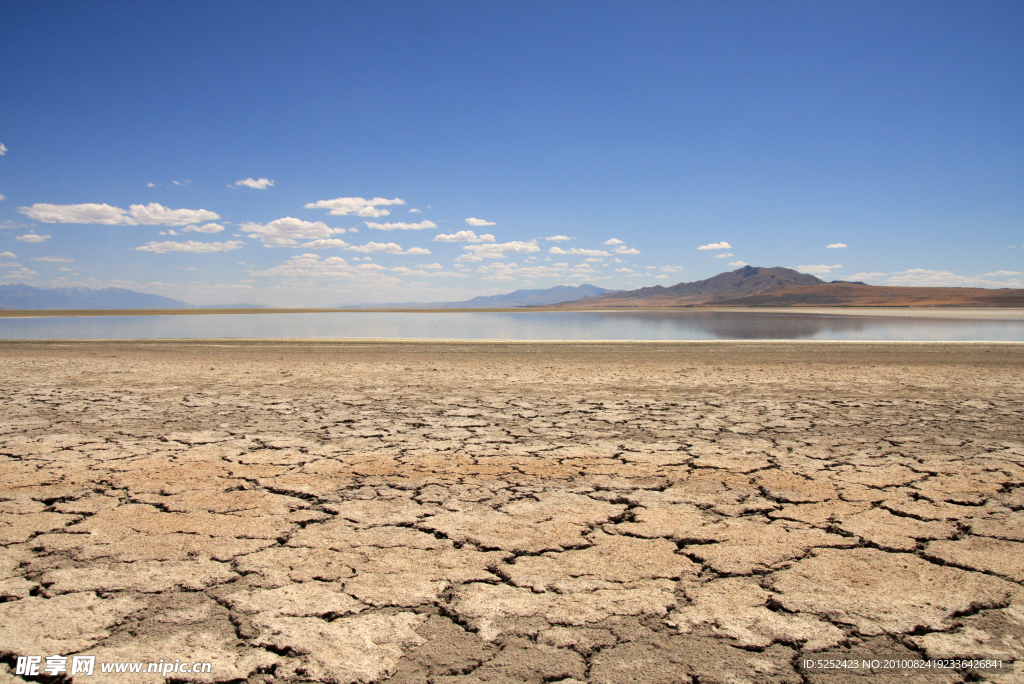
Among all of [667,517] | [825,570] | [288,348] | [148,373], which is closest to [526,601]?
[667,517]

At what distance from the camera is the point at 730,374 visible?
29.9ft

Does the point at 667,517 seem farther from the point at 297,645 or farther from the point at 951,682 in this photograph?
the point at 297,645

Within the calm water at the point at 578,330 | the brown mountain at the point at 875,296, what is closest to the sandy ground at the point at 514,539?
the calm water at the point at 578,330

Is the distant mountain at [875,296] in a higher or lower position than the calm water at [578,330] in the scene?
higher

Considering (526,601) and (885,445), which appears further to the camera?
(885,445)

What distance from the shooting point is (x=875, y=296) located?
120 meters

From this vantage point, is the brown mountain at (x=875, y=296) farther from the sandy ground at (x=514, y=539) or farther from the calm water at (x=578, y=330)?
the sandy ground at (x=514, y=539)

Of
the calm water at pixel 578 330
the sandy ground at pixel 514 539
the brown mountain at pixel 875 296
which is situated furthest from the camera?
the brown mountain at pixel 875 296

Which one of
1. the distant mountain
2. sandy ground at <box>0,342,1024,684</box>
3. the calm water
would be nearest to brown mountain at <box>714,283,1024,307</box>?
the distant mountain

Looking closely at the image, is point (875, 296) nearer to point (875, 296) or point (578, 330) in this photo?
point (875, 296)

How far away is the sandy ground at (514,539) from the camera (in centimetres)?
193

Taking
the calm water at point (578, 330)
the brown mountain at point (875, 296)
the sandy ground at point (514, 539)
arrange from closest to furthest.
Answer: the sandy ground at point (514, 539) → the calm water at point (578, 330) → the brown mountain at point (875, 296)

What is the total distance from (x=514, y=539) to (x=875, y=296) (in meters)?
144

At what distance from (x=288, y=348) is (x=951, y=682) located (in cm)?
1455
